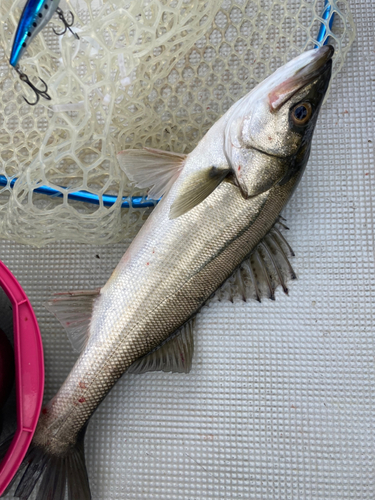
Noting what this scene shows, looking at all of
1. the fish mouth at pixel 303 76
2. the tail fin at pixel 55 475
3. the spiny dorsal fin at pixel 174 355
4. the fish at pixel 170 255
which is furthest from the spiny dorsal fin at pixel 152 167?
the tail fin at pixel 55 475

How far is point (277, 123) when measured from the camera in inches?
35.8

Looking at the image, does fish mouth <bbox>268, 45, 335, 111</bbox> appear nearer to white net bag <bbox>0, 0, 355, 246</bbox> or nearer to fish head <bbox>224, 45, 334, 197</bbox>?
fish head <bbox>224, 45, 334, 197</bbox>

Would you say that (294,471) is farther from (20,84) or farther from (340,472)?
(20,84)

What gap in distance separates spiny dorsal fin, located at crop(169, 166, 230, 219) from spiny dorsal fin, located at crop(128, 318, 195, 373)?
11.7 inches

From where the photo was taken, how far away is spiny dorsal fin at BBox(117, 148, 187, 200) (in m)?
0.98

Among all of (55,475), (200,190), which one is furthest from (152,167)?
(55,475)

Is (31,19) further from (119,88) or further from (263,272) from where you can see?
(263,272)

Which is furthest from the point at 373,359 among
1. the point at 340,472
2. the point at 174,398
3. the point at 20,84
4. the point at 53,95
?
the point at 20,84

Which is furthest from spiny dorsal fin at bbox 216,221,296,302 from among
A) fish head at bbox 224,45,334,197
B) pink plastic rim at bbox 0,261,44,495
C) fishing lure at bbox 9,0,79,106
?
fishing lure at bbox 9,0,79,106

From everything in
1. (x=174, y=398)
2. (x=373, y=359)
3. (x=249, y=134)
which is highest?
(x=249, y=134)

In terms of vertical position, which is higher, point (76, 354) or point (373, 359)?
point (76, 354)

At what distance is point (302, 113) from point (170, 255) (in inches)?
16.5

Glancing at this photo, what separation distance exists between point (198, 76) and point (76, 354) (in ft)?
2.67

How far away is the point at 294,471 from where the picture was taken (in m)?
1.11
